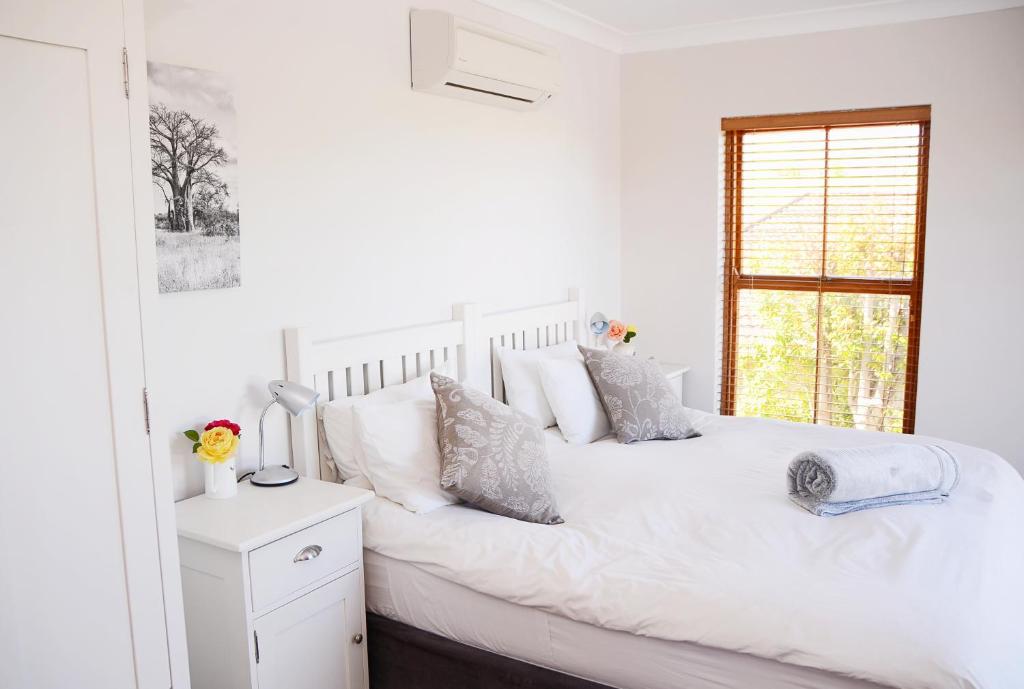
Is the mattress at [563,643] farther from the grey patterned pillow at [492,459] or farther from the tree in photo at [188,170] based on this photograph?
the tree in photo at [188,170]

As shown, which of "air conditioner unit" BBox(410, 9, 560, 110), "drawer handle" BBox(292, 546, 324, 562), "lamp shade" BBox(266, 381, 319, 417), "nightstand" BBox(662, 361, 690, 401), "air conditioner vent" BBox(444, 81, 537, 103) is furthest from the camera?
"nightstand" BBox(662, 361, 690, 401)

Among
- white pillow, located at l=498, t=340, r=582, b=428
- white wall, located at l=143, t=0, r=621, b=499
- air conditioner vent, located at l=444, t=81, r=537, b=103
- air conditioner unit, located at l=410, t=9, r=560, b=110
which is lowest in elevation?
white pillow, located at l=498, t=340, r=582, b=428

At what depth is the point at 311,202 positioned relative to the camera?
278 centimetres

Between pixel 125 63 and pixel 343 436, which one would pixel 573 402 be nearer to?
pixel 343 436

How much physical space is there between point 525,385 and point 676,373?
1.21 m

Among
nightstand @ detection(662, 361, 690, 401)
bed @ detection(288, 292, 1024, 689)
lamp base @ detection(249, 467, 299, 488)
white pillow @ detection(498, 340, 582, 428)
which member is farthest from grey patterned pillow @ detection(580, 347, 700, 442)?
lamp base @ detection(249, 467, 299, 488)

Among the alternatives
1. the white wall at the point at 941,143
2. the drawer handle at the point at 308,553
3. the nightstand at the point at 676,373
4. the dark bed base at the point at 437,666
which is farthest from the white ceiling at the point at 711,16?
the dark bed base at the point at 437,666

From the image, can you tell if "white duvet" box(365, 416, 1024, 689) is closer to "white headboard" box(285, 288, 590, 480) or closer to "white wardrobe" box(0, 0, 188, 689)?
"white headboard" box(285, 288, 590, 480)

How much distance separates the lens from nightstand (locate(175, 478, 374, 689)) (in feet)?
6.86

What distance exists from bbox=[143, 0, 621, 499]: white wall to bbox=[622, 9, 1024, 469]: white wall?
75cm

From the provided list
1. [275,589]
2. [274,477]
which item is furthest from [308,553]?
[274,477]

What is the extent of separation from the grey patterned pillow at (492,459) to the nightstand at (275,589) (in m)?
0.29

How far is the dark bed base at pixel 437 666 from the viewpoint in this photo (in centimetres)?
214

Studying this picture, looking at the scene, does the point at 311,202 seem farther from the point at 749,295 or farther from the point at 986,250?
the point at 986,250
